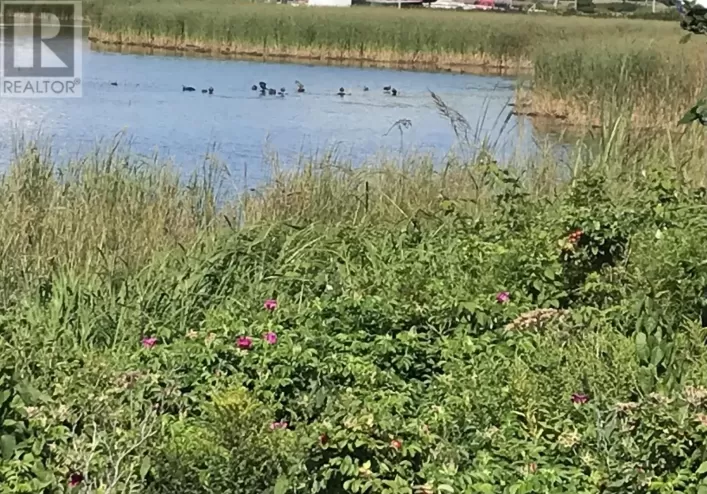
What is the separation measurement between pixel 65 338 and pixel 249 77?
17.0 m

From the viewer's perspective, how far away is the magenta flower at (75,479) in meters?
2.67

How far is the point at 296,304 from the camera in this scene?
409 centimetres

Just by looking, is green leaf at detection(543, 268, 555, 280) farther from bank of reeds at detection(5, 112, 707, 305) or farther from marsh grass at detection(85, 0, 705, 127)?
marsh grass at detection(85, 0, 705, 127)

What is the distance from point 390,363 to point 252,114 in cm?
1133

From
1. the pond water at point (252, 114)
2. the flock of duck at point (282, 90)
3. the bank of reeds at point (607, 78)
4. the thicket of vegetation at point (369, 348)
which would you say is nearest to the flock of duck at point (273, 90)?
the flock of duck at point (282, 90)

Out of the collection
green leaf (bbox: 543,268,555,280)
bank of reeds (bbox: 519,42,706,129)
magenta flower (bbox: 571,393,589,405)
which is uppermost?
bank of reeds (bbox: 519,42,706,129)

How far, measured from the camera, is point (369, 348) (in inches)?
137

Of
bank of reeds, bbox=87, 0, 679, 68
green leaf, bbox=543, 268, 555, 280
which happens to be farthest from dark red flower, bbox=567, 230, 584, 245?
bank of reeds, bbox=87, 0, 679, 68

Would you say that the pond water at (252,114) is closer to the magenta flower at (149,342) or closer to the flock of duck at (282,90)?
the flock of duck at (282,90)

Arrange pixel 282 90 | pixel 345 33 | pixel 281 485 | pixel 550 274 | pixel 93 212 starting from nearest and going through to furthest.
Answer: pixel 281 485 < pixel 550 274 < pixel 93 212 < pixel 282 90 < pixel 345 33

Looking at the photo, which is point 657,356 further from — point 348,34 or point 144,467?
point 348,34

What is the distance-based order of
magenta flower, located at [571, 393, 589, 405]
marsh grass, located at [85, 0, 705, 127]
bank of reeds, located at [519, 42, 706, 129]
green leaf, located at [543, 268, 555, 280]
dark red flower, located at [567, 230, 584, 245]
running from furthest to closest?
marsh grass, located at [85, 0, 705, 127]
bank of reeds, located at [519, 42, 706, 129]
dark red flower, located at [567, 230, 584, 245]
green leaf, located at [543, 268, 555, 280]
magenta flower, located at [571, 393, 589, 405]

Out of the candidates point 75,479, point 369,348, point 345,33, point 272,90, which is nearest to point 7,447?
point 75,479

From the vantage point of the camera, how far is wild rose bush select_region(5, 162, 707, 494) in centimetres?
265
